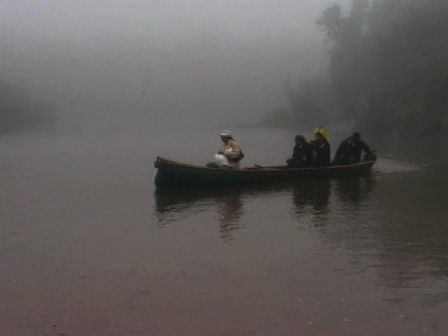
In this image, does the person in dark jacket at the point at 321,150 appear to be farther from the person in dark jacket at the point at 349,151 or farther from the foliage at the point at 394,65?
the foliage at the point at 394,65

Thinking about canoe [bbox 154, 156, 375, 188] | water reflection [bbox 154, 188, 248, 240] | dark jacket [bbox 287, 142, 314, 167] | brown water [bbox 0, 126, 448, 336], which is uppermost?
dark jacket [bbox 287, 142, 314, 167]

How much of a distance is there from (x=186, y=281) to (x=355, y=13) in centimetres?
6634

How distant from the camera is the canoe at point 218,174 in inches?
613

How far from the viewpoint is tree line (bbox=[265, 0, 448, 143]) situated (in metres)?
44.6

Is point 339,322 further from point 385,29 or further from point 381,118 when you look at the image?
point 385,29

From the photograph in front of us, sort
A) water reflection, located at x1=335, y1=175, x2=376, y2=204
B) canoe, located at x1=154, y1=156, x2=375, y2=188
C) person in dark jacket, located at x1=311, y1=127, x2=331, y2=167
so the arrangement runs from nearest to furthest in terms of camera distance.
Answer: water reflection, located at x1=335, y1=175, x2=376, y2=204 → canoe, located at x1=154, y1=156, x2=375, y2=188 → person in dark jacket, located at x1=311, y1=127, x2=331, y2=167

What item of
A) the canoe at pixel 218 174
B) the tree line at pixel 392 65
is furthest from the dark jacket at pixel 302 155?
the tree line at pixel 392 65

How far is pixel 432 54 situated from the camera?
44906mm

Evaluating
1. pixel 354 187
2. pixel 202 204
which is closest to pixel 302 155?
pixel 354 187

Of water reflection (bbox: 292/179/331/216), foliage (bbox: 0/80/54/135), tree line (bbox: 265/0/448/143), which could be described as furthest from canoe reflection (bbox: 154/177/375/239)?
foliage (bbox: 0/80/54/135)

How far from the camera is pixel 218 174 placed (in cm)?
1586

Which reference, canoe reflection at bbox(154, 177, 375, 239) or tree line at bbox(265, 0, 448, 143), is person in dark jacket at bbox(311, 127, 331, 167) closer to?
canoe reflection at bbox(154, 177, 375, 239)

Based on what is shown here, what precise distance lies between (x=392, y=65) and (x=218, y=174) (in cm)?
3886

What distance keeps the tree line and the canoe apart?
28.6 meters
